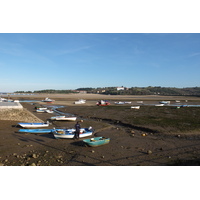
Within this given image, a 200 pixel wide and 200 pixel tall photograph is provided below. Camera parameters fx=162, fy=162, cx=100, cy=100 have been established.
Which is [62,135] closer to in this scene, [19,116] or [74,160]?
[74,160]

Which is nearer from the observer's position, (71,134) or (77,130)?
(77,130)

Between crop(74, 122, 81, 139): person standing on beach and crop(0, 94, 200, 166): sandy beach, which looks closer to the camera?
crop(0, 94, 200, 166): sandy beach

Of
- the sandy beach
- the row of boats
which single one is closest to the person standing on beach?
the row of boats

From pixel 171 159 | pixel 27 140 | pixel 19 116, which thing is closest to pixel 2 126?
pixel 19 116

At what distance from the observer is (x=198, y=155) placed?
11.6m

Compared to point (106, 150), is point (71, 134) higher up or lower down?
higher up

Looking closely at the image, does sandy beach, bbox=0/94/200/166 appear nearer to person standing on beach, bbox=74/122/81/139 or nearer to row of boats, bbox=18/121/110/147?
row of boats, bbox=18/121/110/147

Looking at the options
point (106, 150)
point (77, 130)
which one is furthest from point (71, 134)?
point (106, 150)

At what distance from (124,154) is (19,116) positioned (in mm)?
19073

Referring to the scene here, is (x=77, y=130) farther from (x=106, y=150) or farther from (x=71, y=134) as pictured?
(x=106, y=150)

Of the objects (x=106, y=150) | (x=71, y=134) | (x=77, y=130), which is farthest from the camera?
(x=71, y=134)

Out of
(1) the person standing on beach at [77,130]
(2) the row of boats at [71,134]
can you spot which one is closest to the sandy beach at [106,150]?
(2) the row of boats at [71,134]

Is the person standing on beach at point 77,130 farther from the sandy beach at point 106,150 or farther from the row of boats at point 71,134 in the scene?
the sandy beach at point 106,150

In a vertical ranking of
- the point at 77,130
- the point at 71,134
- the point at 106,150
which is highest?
the point at 77,130
